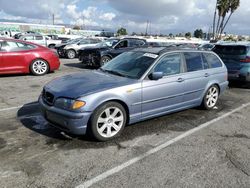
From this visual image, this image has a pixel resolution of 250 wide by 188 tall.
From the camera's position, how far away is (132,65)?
5.10 meters

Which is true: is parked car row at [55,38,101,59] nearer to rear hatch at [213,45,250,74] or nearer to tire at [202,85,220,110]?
rear hatch at [213,45,250,74]

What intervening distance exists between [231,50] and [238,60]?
0.62 meters

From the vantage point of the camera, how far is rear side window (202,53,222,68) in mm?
6046

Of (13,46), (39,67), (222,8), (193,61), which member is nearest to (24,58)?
(13,46)

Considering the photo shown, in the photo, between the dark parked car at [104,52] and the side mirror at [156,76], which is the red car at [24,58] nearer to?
the dark parked car at [104,52]

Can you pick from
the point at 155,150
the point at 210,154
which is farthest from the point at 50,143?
the point at 210,154

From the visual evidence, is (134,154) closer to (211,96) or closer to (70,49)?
(211,96)

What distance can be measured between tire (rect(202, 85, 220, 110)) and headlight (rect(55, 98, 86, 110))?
327cm

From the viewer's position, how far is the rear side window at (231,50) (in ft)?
28.9

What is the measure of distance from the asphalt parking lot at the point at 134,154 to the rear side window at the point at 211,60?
50.1 inches

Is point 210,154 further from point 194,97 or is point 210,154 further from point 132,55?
point 132,55

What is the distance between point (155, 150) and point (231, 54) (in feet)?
21.0

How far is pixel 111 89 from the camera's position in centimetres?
416

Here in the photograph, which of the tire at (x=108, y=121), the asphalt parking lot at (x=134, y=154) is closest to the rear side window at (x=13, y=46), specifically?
the asphalt parking lot at (x=134, y=154)
